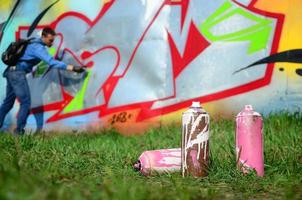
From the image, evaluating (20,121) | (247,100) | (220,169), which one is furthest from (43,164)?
(247,100)

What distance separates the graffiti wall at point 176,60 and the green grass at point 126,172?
3.42ft

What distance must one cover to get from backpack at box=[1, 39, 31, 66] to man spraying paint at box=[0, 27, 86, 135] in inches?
2.1

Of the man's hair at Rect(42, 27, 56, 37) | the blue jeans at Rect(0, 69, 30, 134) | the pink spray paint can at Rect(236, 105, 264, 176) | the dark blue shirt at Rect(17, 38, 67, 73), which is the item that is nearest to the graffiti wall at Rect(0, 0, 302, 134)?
the man's hair at Rect(42, 27, 56, 37)

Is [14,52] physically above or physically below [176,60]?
above

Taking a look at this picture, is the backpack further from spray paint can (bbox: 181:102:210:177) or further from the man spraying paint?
spray paint can (bbox: 181:102:210:177)

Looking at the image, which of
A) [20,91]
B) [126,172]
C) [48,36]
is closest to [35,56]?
[48,36]

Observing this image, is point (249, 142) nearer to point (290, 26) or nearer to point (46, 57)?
point (290, 26)

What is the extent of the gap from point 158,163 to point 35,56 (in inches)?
159

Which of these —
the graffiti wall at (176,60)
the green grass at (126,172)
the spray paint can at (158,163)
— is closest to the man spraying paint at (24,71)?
the graffiti wall at (176,60)

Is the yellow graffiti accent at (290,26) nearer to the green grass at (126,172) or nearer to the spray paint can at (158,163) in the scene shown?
the green grass at (126,172)

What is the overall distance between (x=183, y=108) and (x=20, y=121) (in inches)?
94.6

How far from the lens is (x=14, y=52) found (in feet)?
23.2

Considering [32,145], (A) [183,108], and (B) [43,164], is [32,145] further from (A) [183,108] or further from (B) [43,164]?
(A) [183,108]

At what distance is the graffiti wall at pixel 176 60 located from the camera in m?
6.90
